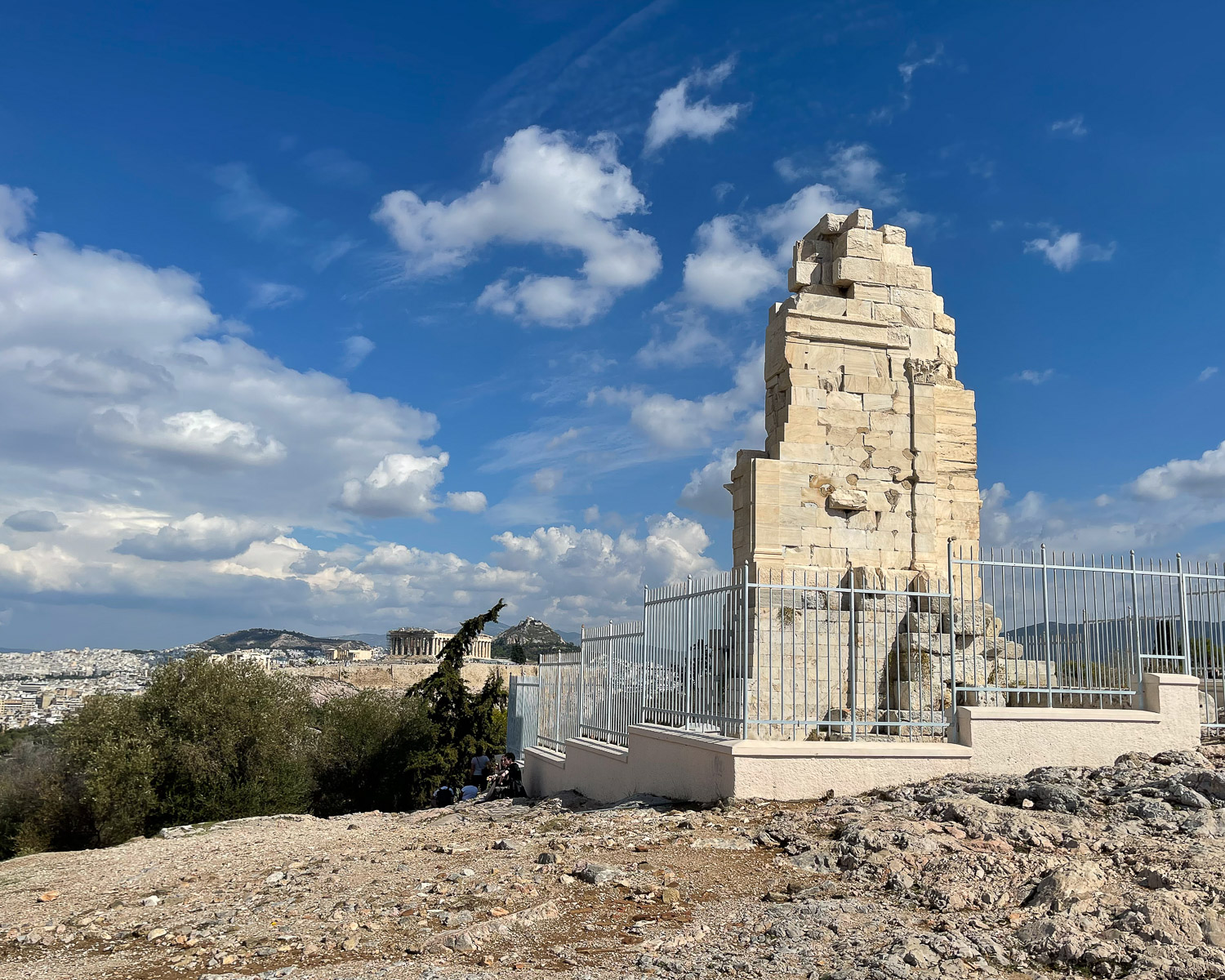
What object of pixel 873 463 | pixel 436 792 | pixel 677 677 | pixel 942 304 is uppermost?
pixel 942 304

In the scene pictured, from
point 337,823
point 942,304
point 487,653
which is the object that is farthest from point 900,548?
point 487,653

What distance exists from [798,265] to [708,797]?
24.7 feet

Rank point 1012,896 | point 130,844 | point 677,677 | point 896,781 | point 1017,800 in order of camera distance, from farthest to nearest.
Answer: point 130,844 → point 677,677 → point 896,781 → point 1017,800 → point 1012,896

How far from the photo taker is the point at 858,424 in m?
12.3

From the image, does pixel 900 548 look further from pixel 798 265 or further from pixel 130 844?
pixel 130 844

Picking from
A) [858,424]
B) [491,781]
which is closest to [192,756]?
[491,781]

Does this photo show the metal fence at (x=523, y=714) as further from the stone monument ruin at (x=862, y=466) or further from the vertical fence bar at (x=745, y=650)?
the vertical fence bar at (x=745, y=650)

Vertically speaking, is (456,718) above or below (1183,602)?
below

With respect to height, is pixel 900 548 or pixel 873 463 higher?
pixel 873 463

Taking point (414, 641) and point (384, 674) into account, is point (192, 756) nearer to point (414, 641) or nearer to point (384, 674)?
point (384, 674)

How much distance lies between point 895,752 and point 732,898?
3406mm

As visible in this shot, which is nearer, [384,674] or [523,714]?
[523,714]

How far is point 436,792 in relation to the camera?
679 inches

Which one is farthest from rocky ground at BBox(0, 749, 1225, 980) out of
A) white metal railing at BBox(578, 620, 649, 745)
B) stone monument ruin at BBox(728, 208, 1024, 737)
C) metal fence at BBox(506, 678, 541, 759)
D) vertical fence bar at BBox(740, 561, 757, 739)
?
metal fence at BBox(506, 678, 541, 759)
